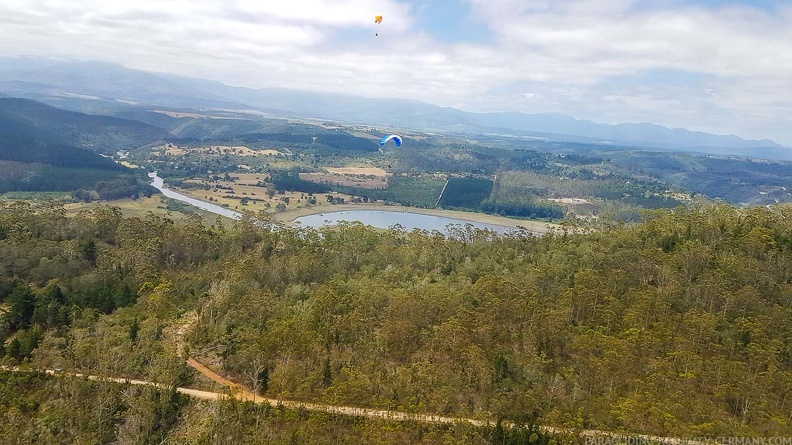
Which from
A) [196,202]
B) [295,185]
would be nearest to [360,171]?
[295,185]

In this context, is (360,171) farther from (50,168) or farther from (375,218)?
(50,168)

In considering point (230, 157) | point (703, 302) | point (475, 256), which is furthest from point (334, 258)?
point (230, 157)

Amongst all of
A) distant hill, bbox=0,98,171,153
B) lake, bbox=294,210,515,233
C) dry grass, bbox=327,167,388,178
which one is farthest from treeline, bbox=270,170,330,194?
distant hill, bbox=0,98,171,153

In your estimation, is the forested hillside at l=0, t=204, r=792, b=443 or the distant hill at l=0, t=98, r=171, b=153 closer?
the forested hillside at l=0, t=204, r=792, b=443

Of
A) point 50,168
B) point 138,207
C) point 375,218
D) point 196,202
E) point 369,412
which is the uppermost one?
point 50,168

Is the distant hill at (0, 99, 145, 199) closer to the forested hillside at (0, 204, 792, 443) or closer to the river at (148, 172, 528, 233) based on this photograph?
the river at (148, 172, 528, 233)

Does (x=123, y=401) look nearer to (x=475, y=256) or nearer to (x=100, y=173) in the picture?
(x=475, y=256)
